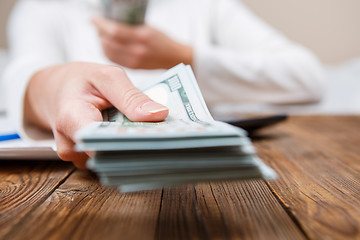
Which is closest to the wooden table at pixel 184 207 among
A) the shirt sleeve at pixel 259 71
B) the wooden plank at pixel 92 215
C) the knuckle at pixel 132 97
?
the wooden plank at pixel 92 215

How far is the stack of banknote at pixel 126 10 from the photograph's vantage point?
82cm

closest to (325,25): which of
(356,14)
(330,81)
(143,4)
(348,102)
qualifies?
(356,14)

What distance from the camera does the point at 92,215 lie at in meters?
0.30

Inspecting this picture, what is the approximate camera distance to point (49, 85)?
530 millimetres

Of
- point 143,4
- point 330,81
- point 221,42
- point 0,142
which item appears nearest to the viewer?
point 0,142

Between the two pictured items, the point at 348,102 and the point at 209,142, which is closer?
the point at 209,142

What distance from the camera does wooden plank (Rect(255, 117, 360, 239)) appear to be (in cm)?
29

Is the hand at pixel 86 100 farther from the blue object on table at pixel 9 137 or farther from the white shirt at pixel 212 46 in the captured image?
the white shirt at pixel 212 46

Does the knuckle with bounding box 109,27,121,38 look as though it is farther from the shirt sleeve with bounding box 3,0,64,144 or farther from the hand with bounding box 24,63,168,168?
the hand with bounding box 24,63,168,168

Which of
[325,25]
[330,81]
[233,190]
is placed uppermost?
[325,25]

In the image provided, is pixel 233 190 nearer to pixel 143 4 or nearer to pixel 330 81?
pixel 143 4

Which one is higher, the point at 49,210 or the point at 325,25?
the point at 325,25

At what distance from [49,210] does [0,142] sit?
0.27 m

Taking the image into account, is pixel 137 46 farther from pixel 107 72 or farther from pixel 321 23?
pixel 321 23
